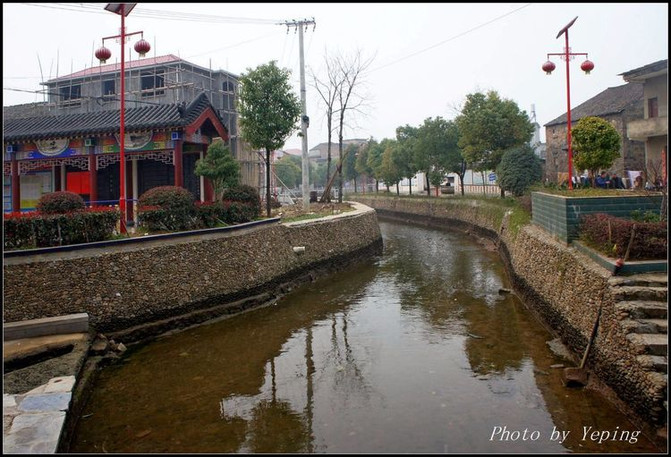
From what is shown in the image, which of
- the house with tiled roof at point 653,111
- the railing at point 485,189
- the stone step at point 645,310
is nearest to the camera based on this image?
the stone step at point 645,310

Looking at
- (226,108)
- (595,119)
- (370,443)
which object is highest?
(226,108)

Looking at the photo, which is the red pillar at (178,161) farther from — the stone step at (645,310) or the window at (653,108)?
the window at (653,108)

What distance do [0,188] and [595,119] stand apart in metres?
15.2

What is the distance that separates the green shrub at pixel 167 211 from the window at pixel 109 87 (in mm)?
11743

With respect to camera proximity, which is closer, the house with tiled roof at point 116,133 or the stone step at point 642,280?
the stone step at point 642,280

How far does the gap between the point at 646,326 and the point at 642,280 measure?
3.74 feet

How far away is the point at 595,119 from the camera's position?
15445 millimetres

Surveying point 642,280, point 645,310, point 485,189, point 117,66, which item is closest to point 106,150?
point 117,66

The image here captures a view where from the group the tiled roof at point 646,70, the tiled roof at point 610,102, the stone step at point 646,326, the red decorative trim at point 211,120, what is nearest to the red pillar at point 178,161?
the red decorative trim at point 211,120

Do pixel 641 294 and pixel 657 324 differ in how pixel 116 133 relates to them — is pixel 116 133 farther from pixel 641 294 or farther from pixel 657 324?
pixel 657 324

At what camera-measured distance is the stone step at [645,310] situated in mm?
7555

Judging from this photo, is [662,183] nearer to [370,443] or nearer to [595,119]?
[595,119]

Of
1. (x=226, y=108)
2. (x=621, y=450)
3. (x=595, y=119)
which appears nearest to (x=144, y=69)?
(x=226, y=108)

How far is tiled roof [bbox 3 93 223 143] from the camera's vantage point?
57.7 feet
